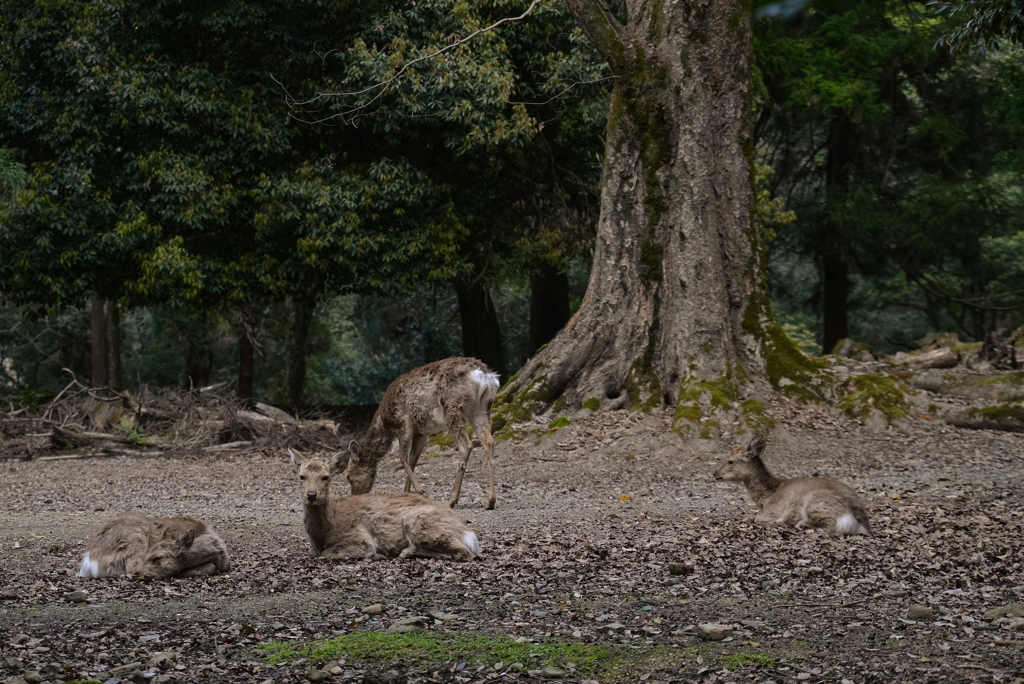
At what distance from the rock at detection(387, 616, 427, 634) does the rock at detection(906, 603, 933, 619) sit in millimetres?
2315

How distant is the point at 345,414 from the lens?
20109mm

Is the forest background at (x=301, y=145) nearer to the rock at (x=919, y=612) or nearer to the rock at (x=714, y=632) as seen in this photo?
the rock at (x=919, y=612)

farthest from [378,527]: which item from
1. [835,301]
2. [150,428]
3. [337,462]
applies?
[835,301]

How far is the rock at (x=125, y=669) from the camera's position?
4.13m

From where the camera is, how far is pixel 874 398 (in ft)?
41.3

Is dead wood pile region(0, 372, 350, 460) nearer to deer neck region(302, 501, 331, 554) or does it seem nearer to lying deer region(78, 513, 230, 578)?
deer neck region(302, 501, 331, 554)

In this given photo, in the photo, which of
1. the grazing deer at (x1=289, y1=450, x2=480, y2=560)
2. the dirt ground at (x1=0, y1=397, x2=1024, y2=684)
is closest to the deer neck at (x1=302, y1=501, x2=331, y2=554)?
the grazing deer at (x1=289, y1=450, x2=480, y2=560)

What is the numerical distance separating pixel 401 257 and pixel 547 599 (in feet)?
38.4

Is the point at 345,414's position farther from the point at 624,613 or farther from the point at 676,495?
the point at 624,613

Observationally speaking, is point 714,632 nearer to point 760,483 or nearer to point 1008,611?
point 1008,611

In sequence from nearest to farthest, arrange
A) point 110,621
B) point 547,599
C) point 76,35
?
point 110,621
point 547,599
point 76,35

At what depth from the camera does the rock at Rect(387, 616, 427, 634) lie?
476 centimetres

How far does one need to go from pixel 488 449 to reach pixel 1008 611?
4.94 m

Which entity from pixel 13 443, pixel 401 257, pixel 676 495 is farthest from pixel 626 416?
pixel 13 443
